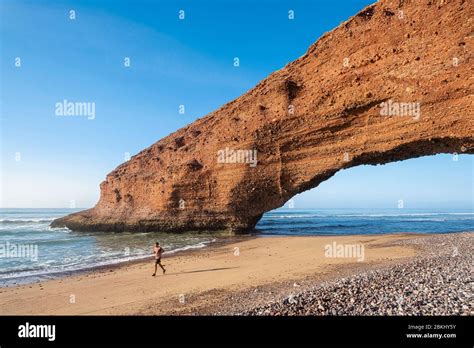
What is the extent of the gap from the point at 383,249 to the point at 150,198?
24682 mm

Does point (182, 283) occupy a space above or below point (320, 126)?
below

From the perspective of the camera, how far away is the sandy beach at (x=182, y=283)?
968 cm

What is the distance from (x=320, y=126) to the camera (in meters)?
25.3

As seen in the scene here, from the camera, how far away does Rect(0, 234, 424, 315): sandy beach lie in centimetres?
968

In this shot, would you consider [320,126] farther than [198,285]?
Yes

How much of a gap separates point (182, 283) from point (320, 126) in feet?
55.8
